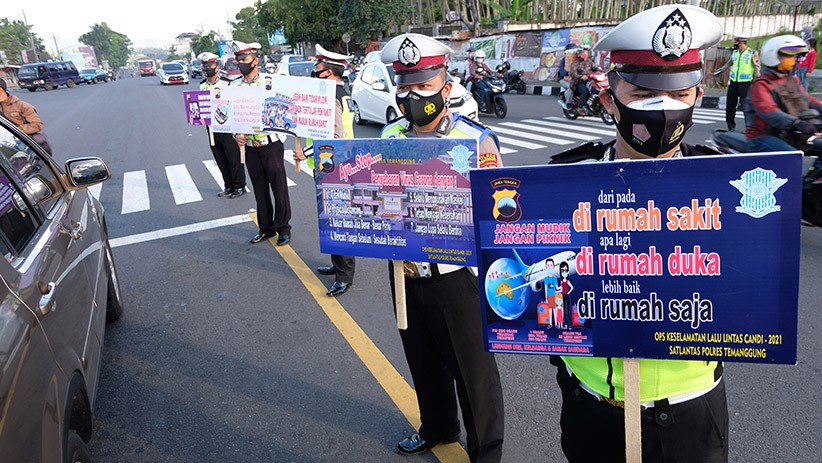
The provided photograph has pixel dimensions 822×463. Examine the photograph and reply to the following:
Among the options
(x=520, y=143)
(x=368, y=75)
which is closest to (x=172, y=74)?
(x=368, y=75)

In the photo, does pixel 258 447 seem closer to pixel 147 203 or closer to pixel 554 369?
pixel 554 369

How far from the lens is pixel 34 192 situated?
2834 millimetres

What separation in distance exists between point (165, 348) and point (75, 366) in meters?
1.92

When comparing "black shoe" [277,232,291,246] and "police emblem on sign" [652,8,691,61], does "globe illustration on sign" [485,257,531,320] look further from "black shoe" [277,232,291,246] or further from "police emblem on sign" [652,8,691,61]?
"black shoe" [277,232,291,246]

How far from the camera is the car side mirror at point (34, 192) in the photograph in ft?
A: 8.30

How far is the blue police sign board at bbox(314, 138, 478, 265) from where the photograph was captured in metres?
2.01

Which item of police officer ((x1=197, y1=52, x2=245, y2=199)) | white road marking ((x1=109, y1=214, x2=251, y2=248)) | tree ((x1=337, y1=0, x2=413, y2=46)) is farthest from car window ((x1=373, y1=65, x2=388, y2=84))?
tree ((x1=337, y1=0, x2=413, y2=46))

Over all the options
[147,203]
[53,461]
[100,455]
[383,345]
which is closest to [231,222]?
[147,203]

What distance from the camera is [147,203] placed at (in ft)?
27.3

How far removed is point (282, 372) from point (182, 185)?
6.65 meters

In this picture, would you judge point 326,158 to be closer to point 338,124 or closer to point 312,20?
point 338,124

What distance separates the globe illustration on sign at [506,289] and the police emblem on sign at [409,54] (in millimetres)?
1253

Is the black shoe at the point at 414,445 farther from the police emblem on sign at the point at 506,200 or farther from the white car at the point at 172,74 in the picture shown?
the white car at the point at 172,74

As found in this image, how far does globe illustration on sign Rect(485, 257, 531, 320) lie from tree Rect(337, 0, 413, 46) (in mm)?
36043
